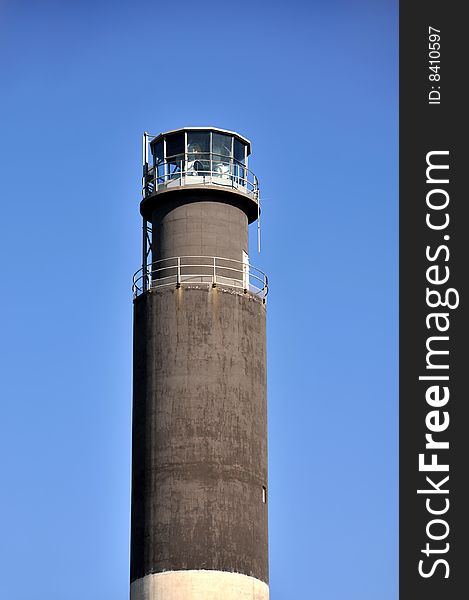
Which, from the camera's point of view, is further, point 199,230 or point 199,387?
point 199,230

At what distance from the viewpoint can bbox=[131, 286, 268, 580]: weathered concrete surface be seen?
56.2m

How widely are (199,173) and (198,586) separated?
17807 millimetres

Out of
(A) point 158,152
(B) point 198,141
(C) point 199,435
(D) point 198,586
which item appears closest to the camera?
(D) point 198,586

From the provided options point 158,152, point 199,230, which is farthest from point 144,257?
point 158,152

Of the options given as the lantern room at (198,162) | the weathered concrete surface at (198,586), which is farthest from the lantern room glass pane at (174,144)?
the weathered concrete surface at (198,586)

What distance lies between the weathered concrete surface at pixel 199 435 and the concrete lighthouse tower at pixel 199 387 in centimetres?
5

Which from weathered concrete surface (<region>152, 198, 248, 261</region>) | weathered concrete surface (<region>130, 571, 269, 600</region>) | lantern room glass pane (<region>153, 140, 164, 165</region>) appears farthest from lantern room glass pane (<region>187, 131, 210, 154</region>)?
weathered concrete surface (<region>130, 571, 269, 600</region>)

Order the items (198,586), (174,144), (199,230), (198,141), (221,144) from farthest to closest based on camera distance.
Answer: (174,144), (221,144), (198,141), (199,230), (198,586)

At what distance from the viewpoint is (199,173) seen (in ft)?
204

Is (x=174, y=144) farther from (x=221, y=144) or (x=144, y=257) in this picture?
(x=144, y=257)

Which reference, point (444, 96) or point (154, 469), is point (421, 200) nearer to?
point (444, 96)

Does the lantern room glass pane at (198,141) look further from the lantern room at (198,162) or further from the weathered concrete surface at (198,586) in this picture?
the weathered concrete surface at (198,586)

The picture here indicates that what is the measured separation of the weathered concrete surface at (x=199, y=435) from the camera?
5625 centimetres

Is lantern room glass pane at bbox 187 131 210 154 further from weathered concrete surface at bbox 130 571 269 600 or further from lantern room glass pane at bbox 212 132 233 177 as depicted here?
weathered concrete surface at bbox 130 571 269 600
